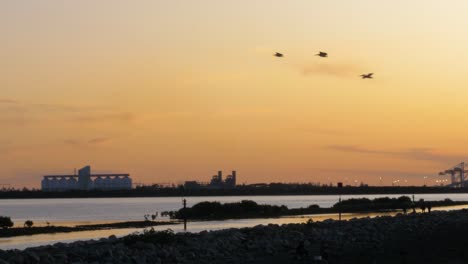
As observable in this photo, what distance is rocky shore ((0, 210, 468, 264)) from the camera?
25.0 metres

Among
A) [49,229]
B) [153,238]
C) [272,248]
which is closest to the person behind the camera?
[272,248]

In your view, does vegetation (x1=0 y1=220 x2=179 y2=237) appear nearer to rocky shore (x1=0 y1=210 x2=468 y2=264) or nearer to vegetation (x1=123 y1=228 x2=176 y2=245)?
rocky shore (x1=0 y1=210 x2=468 y2=264)

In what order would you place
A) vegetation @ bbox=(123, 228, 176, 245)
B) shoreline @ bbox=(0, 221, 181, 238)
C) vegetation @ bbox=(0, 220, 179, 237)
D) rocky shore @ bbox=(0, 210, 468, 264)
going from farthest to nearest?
vegetation @ bbox=(0, 220, 179, 237), shoreline @ bbox=(0, 221, 181, 238), vegetation @ bbox=(123, 228, 176, 245), rocky shore @ bbox=(0, 210, 468, 264)

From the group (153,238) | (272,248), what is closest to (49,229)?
(153,238)

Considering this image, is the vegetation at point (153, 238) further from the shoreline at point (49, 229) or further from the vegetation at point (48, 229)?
the vegetation at point (48, 229)

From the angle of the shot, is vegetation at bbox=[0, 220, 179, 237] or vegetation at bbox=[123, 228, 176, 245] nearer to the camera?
vegetation at bbox=[123, 228, 176, 245]

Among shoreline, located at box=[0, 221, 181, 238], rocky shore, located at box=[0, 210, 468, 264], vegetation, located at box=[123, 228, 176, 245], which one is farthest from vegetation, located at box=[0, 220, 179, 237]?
vegetation, located at box=[123, 228, 176, 245]

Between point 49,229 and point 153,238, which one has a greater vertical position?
point 49,229

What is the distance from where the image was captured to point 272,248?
92.5 feet

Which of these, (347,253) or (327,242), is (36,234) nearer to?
(327,242)

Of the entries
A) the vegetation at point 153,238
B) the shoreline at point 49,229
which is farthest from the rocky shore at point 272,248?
the shoreline at point 49,229

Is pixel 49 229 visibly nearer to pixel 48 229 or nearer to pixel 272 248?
pixel 48 229

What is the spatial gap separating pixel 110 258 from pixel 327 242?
31.6 ft

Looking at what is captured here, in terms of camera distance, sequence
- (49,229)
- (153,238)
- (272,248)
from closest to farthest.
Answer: (272,248) < (153,238) < (49,229)
